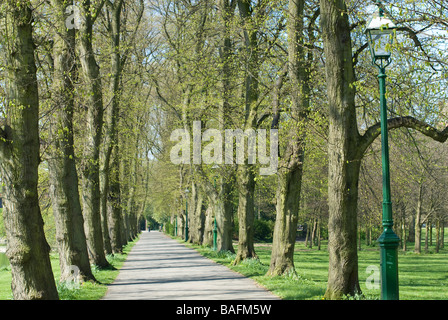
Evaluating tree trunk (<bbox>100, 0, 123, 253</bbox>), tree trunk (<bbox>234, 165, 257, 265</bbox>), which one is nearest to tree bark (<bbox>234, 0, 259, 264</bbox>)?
tree trunk (<bbox>234, 165, 257, 265</bbox>)

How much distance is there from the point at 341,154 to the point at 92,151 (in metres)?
9.37

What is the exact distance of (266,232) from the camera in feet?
200

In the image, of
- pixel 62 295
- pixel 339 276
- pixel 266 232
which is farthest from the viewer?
pixel 266 232

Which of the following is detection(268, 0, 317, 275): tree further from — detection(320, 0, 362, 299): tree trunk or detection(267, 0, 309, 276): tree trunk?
detection(320, 0, 362, 299): tree trunk

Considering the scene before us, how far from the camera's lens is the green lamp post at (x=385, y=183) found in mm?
8852

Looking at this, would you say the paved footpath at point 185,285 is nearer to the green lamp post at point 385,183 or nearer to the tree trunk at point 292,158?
the tree trunk at point 292,158

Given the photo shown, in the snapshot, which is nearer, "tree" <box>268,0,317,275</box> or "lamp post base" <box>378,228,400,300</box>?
"lamp post base" <box>378,228,400,300</box>

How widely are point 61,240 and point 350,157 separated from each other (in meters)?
7.91

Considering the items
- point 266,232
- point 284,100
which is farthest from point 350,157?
point 266,232

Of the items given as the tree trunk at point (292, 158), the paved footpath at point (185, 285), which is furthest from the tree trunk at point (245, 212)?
the tree trunk at point (292, 158)

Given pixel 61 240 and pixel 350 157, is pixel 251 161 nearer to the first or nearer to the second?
pixel 61 240

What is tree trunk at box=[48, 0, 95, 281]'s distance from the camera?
41.1ft

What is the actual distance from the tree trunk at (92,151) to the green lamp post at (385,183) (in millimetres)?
9089

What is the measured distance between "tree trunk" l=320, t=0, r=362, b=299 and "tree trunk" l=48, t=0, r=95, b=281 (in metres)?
5.62
